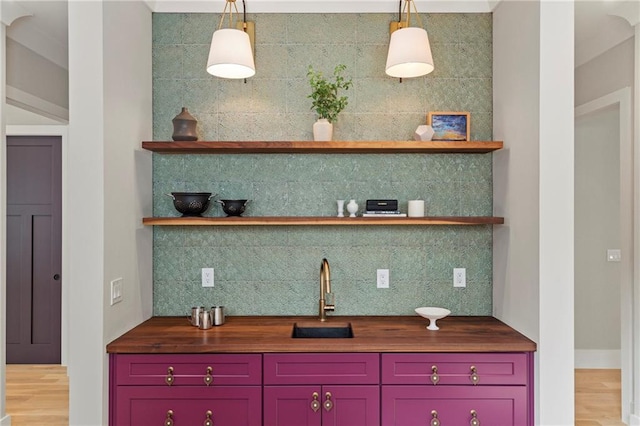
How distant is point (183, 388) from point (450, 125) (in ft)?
6.63

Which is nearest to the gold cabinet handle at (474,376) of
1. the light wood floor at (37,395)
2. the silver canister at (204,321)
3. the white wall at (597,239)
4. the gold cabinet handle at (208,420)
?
the gold cabinet handle at (208,420)

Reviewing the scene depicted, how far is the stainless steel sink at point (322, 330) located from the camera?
2.37 metres

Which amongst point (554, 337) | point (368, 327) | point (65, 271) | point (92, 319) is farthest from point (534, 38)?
point (65, 271)

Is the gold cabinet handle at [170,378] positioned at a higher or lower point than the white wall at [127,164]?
lower

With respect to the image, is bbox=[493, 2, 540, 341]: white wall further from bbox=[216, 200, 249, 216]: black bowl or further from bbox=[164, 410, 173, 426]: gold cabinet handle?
bbox=[164, 410, 173, 426]: gold cabinet handle

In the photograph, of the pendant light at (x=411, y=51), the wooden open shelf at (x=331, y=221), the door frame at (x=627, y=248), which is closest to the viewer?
the pendant light at (x=411, y=51)

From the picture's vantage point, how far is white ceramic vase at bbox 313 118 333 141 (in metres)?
2.39

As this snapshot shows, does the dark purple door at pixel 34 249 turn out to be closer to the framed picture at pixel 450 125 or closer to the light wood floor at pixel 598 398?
the framed picture at pixel 450 125

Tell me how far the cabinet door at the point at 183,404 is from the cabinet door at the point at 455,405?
660 millimetres

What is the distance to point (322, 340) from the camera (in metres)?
2.03

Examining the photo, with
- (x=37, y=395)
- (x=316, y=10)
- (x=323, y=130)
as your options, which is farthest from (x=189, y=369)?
(x=37, y=395)

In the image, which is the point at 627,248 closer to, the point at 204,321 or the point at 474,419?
the point at 474,419

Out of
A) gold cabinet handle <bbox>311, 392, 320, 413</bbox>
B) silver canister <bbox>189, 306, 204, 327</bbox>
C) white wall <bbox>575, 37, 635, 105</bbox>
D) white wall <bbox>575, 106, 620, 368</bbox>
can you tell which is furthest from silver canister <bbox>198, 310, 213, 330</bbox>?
white wall <bbox>575, 106, 620, 368</bbox>

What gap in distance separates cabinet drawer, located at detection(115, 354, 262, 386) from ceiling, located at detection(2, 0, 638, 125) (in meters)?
2.00
